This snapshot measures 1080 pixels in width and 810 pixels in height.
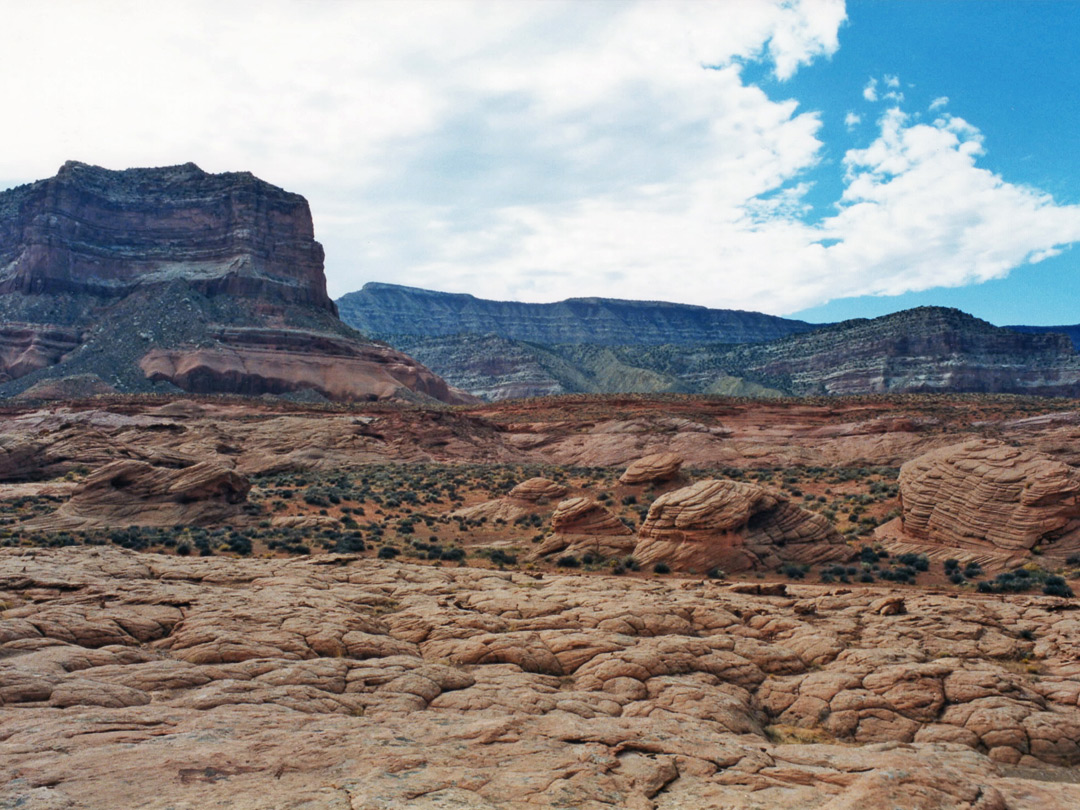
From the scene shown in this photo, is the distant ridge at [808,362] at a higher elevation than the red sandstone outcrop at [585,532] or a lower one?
higher

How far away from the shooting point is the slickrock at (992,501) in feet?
68.7

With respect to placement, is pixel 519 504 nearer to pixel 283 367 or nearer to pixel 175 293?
pixel 283 367

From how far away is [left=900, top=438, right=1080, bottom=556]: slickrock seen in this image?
68.7 ft

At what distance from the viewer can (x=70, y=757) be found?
6445 millimetres

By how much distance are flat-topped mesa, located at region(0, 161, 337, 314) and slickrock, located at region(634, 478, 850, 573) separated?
8816 cm

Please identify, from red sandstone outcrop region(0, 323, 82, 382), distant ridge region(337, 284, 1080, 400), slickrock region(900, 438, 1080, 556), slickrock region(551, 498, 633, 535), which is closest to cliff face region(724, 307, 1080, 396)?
distant ridge region(337, 284, 1080, 400)

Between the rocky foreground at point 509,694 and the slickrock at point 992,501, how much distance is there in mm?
6687

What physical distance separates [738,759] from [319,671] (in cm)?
582

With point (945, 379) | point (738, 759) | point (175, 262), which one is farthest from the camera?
point (945, 379)

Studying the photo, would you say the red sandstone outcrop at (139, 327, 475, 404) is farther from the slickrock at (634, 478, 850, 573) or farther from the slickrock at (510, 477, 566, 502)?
the slickrock at (634, 478, 850, 573)

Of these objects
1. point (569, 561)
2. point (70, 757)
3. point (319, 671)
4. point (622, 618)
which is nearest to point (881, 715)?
point (622, 618)

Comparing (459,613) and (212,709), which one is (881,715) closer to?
(459,613)

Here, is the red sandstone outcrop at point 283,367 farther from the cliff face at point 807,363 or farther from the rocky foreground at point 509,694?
the rocky foreground at point 509,694

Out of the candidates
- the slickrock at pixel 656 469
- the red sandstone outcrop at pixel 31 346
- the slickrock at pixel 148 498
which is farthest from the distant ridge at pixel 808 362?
the slickrock at pixel 148 498
